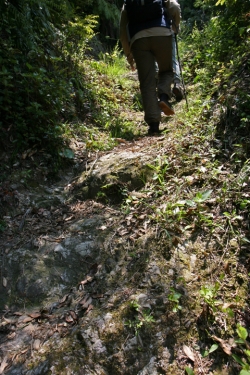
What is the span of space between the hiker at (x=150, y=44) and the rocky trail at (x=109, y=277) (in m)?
1.15

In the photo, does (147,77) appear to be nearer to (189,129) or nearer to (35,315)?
(189,129)

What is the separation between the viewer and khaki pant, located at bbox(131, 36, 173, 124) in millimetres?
4465

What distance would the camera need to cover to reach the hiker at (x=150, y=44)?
14.3ft

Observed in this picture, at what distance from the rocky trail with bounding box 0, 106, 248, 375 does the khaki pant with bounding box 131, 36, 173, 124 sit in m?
1.11

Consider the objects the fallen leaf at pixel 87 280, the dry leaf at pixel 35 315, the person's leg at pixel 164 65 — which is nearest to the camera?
the dry leaf at pixel 35 315

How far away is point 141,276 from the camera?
2.30 metres

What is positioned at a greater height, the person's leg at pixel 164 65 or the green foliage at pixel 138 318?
the person's leg at pixel 164 65

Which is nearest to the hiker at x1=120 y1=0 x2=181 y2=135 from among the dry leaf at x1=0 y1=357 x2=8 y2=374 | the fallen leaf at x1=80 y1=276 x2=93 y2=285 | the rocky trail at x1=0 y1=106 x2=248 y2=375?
the rocky trail at x1=0 y1=106 x2=248 y2=375

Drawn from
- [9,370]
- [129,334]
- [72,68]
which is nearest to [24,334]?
[9,370]

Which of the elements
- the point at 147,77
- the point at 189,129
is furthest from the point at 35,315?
the point at 147,77

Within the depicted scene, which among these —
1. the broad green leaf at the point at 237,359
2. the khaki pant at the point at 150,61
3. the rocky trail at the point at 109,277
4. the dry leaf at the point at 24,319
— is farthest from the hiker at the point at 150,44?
the broad green leaf at the point at 237,359

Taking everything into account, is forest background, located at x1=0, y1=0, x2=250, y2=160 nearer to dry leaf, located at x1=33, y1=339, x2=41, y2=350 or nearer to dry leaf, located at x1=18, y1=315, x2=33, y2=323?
dry leaf, located at x1=18, y1=315, x2=33, y2=323

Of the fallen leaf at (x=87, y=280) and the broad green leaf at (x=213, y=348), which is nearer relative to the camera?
the broad green leaf at (x=213, y=348)

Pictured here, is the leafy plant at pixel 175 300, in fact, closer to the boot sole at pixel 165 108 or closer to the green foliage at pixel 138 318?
the green foliage at pixel 138 318
